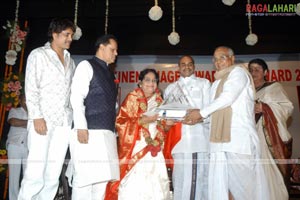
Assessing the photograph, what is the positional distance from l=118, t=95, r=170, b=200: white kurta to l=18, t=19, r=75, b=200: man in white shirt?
0.71 metres

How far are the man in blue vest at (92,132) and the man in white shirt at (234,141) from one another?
2.65ft

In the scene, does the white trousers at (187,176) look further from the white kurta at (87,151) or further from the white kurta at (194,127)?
the white kurta at (87,151)

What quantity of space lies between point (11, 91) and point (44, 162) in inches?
101

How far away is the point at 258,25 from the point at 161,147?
292 centimetres

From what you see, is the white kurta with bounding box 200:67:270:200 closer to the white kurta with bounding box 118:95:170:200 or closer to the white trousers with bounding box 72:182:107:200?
the white kurta with bounding box 118:95:170:200

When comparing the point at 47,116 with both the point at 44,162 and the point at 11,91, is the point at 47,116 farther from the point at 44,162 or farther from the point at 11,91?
the point at 11,91

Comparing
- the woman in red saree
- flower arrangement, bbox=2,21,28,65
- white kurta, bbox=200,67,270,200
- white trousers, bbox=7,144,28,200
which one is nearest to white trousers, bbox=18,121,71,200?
the woman in red saree

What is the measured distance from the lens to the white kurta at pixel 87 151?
2404 mm

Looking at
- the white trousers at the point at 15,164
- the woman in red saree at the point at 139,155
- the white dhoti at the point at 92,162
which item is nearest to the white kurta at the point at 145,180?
the woman in red saree at the point at 139,155

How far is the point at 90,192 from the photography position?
8.09 ft

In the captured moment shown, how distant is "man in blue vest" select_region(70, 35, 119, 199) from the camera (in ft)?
7.89

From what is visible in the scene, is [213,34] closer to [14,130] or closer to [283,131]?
[283,131]

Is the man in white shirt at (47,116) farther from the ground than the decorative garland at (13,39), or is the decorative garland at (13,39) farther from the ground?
the decorative garland at (13,39)

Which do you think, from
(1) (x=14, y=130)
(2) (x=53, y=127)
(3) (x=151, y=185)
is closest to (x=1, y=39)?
(1) (x=14, y=130)
